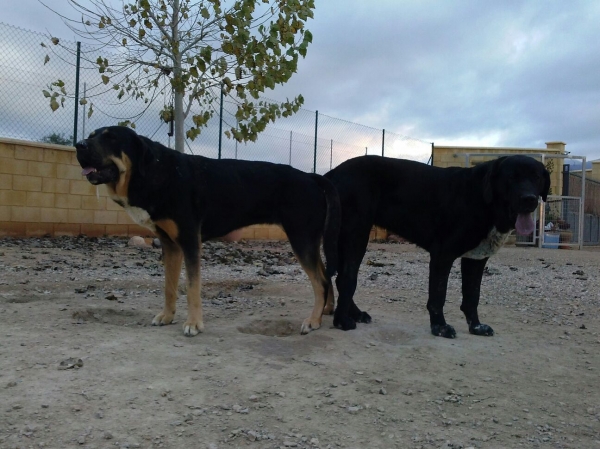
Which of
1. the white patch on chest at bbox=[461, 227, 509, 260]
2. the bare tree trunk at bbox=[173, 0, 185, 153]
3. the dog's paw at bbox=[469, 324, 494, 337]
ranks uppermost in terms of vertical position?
the bare tree trunk at bbox=[173, 0, 185, 153]

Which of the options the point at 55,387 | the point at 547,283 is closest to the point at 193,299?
the point at 55,387

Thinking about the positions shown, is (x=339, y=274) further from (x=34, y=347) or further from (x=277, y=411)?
(x=34, y=347)

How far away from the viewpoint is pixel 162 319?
4.59 m

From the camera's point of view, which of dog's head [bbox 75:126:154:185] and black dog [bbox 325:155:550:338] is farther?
black dog [bbox 325:155:550:338]

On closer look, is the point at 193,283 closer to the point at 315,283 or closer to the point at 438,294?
the point at 315,283

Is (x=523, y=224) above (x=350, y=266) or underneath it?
above

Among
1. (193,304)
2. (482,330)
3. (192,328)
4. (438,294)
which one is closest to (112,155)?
(193,304)

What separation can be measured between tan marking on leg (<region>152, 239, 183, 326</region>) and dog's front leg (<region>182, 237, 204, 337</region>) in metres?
0.32

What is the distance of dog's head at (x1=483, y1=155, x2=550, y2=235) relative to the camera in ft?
14.0

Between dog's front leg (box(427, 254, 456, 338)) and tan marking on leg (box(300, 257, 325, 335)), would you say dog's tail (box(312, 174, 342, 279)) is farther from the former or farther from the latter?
dog's front leg (box(427, 254, 456, 338))

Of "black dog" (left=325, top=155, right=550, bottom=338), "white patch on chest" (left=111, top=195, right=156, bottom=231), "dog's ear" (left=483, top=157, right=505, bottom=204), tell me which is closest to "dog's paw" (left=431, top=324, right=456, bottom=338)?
"black dog" (left=325, top=155, right=550, bottom=338)

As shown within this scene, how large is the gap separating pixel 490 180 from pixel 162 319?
286cm

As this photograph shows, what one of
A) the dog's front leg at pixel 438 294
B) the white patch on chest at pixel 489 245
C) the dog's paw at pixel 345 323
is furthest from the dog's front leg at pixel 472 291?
the dog's paw at pixel 345 323

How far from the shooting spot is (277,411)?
293 centimetres
